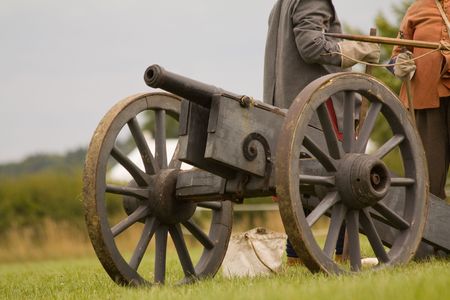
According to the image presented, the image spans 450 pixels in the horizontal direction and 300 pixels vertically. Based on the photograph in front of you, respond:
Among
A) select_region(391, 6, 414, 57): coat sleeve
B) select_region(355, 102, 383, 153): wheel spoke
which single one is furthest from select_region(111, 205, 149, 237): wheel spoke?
select_region(391, 6, 414, 57): coat sleeve

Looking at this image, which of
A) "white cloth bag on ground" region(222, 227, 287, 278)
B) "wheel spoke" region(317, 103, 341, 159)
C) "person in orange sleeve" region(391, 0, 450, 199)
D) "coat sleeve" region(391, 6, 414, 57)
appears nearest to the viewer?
"wheel spoke" region(317, 103, 341, 159)

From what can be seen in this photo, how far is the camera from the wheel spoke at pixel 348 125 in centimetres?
541

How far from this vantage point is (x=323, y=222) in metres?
19.4

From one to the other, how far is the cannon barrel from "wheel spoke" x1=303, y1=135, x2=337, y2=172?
50 centimetres

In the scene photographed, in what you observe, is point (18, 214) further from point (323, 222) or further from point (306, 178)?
point (306, 178)

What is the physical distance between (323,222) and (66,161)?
56.2 m

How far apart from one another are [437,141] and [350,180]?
1.57 meters

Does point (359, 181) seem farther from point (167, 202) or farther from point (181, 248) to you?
point (181, 248)

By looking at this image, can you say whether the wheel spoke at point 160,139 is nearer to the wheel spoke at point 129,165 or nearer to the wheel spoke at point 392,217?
the wheel spoke at point 129,165

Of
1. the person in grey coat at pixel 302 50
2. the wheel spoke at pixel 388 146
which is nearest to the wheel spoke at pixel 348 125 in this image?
the wheel spoke at pixel 388 146

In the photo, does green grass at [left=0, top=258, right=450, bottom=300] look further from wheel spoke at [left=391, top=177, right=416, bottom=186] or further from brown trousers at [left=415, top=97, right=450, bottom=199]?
brown trousers at [left=415, top=97, right=450, bottom=199]

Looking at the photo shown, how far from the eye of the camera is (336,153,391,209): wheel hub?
5.18m

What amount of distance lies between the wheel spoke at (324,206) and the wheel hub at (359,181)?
46 millimetres

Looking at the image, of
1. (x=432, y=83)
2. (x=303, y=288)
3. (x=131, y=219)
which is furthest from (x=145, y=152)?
(x=432, y=83)
